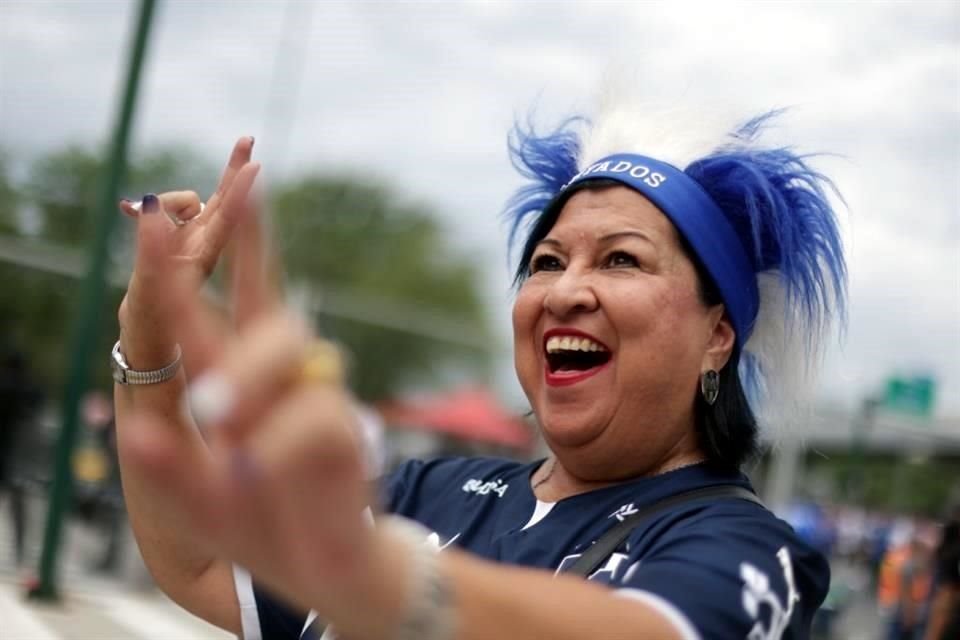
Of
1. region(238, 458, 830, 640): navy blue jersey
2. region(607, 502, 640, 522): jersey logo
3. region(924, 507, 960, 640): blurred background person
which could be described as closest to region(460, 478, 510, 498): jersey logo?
region(238, 458, 830, 640): navy blue jersey

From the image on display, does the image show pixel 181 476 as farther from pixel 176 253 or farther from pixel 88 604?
pixel 88 604

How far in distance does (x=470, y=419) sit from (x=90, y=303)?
40.0 ft

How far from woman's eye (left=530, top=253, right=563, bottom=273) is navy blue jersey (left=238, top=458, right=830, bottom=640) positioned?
39 cm

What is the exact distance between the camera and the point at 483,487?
223cm

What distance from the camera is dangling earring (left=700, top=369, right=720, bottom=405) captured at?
2.05m

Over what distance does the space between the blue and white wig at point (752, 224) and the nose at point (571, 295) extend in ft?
0.59

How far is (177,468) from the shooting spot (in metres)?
0.89

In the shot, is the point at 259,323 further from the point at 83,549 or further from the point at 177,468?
the point at 83,549

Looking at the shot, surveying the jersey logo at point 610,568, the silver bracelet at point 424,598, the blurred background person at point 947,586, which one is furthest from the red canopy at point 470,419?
the silver bracelet at point 424,598

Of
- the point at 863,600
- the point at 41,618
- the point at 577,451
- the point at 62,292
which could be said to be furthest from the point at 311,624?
the point at 863,600

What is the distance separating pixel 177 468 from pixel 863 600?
23.6m

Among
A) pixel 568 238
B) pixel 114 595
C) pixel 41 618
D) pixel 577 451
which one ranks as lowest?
pixel 114 595

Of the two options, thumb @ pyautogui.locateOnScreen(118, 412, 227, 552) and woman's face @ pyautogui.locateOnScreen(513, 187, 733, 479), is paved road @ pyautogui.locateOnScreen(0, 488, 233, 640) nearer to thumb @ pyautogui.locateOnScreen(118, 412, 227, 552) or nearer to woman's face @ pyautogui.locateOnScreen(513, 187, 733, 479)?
woman's face @ pyautogui.locateOnScreen(513, 187, 733, 479)

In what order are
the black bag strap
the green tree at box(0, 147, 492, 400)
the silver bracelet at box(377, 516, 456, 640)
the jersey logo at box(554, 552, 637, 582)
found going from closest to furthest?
the silver bracelet at box(377, 516, 456, 640) → the jersey logo at box(554, 552, 637, 582) → the black bag strap → the green tree at box(0, 147, 492, 400)
